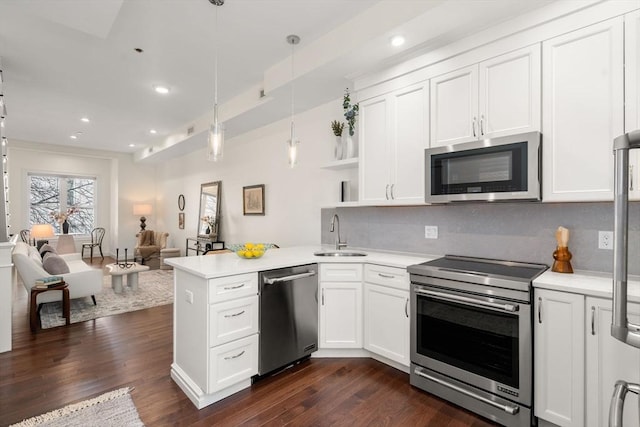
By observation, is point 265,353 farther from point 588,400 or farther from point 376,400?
point 588,400

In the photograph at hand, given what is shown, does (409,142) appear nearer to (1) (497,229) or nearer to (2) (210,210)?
(1) (497,229)

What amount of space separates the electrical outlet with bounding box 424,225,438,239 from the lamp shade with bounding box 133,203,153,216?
7.93m

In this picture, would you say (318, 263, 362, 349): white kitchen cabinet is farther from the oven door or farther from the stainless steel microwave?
the stainless steel microwave

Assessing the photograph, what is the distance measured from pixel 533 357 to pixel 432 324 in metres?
0.63

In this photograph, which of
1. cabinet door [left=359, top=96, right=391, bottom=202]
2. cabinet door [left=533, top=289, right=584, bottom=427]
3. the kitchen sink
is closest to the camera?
cabinet door [left=533, top=289, right=584, bottom=427]

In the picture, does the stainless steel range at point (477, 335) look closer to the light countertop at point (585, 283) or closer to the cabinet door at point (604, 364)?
the light countertop at point (585, 283)

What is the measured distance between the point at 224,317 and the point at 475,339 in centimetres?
174

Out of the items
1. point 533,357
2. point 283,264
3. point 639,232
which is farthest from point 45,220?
point 639,232

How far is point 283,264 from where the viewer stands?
2562 mm

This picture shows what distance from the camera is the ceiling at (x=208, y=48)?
7.61ft

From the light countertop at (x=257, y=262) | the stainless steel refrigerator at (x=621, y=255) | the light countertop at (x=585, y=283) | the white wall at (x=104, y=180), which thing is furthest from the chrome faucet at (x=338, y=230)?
the white wall at (x=104, y=180)

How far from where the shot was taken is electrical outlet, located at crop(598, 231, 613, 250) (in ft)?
6.66

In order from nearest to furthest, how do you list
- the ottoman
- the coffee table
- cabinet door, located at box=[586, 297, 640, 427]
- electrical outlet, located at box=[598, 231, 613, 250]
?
cabinet door, located at box=[586, 297, 640, 427] → electrical outlet, located at box=[598, 231, 613, 250] → the coffee table → the ottoman

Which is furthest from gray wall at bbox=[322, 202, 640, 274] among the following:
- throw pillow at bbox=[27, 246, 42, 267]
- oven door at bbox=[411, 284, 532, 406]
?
throw pillow at bbox=[27, 246, 42, 267]
